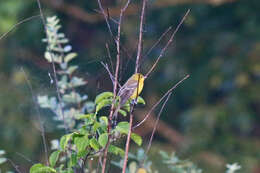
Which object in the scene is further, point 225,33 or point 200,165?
point 225,33

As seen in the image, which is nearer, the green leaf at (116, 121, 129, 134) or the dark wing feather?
the green leaf at (116, 121, 129, 134)

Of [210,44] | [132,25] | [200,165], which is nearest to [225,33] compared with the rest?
[210,44]

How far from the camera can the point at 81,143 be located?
209 cm

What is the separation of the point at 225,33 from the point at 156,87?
141 centimetres

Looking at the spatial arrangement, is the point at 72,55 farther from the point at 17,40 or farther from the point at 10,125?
the point at 17,40

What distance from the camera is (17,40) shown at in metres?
9.07

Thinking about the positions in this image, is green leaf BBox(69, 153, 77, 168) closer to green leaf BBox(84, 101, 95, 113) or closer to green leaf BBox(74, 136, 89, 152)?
green leaf BBox(74, 136, 89, 152)

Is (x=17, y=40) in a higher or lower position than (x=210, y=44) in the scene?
lower

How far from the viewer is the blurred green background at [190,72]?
8.16 m

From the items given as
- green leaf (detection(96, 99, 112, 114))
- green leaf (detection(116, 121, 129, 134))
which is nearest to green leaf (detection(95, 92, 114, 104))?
green leaf (detection(96, 99, 112, 114))

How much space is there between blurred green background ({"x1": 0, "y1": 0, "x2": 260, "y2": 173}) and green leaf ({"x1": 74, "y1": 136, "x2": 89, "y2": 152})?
552cm

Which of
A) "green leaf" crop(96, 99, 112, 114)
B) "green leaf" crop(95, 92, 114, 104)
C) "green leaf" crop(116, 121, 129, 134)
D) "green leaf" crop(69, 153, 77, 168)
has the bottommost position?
"green leaf" crop(69, 153, 77, 168)

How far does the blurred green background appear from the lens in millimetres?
8164

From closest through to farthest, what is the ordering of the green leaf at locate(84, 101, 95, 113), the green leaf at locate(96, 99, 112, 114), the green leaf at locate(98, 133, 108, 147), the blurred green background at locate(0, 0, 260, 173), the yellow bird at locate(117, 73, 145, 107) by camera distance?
the green leaf at locate(98, 133, 108, 147)
the green leaf at locate(96, 99, 112, 114)
the yellow bird at locate(117, 73, 145, 107)
the green leaf at locate(84, 101, 95, 113)
the blurred green background at locate(0, 0, 260, 173)
